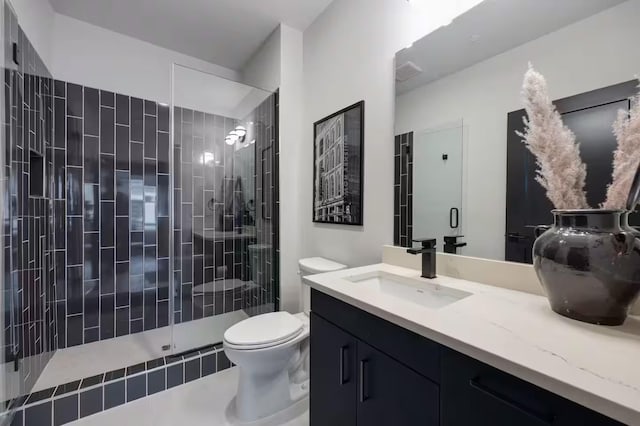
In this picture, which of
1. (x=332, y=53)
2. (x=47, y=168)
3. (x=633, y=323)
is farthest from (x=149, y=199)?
(x=633, y=323)

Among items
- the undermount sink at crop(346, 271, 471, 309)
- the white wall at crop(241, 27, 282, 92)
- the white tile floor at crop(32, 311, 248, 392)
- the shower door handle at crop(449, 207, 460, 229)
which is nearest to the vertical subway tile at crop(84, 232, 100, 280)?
the white tile floor at crop(32, 311, 248, 392)

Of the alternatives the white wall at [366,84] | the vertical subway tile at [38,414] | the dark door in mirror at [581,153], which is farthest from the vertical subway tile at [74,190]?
the dark door in mirror at [581,153]

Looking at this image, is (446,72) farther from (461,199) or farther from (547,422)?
(547,422)

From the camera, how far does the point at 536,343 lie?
0.62m

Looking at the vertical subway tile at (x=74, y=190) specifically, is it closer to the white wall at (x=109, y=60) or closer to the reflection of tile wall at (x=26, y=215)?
the reflection of tile wall at (x=26, y=215)

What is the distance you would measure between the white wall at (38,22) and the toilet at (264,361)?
212cm

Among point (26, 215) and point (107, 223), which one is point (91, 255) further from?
point (26, 215)

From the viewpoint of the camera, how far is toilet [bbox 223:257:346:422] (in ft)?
4.71

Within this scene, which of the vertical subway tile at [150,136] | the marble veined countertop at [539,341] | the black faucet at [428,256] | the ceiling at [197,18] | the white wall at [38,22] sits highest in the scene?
the ceiling at [197,18]

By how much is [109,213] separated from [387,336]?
8.07ft

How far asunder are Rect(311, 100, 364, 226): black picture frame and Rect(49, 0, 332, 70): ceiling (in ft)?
2.75

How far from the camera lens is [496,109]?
1.13 meters

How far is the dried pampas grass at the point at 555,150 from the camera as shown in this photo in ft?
2.66

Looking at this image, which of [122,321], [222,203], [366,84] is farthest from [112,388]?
[366,84]
